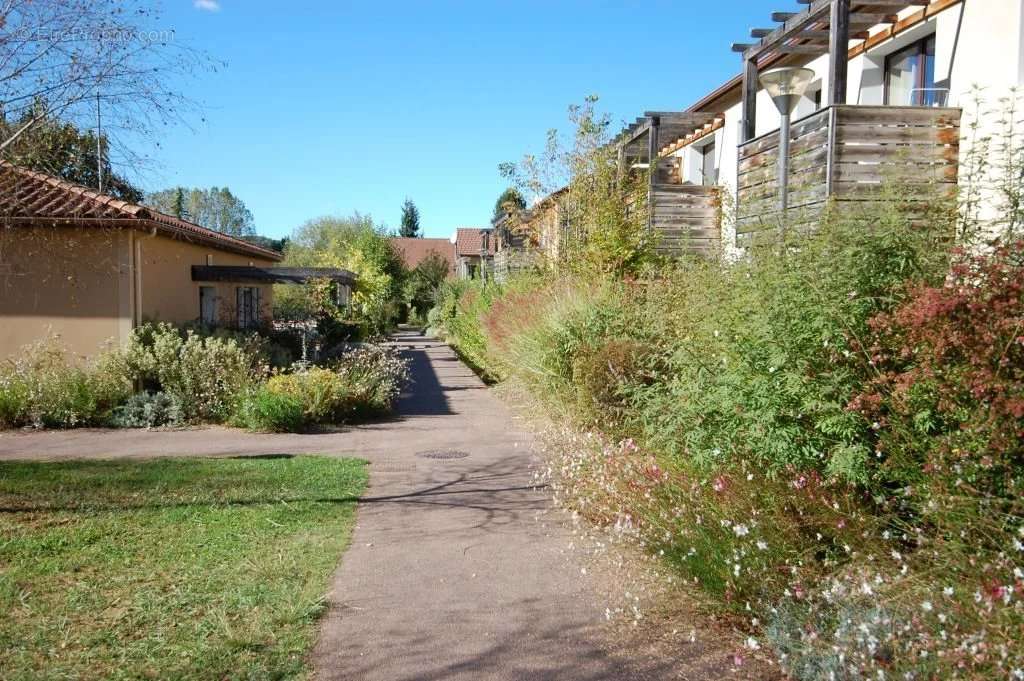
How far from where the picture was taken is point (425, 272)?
50.9m

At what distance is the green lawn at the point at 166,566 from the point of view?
4.34 m

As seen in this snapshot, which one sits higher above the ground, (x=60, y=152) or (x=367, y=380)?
(x=60, y=152)

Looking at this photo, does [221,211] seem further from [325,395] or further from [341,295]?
[325,395]

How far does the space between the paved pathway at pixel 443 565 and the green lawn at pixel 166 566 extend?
27 centimetres

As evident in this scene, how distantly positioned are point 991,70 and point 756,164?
3290 millimetres

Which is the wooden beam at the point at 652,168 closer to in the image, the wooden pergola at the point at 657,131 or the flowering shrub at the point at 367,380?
the wooden pergola at the point at 657,131

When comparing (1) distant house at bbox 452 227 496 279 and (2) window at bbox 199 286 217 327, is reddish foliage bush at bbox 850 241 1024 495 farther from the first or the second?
(1) distant house at bbox 452 227 496 279

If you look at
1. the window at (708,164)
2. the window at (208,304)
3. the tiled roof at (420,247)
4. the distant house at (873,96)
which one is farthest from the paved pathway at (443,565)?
the tiled roof at (420,247)

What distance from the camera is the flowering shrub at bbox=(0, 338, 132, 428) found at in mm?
11797

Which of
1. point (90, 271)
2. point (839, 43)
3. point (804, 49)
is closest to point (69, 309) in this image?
point (90, 271)

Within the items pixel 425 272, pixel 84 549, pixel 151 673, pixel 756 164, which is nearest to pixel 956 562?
pixel 151 673

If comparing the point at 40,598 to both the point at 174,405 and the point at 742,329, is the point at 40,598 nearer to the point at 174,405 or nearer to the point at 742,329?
the point at 742,329

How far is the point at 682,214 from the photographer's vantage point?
1655cm

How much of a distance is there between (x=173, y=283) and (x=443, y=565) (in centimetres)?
1149
